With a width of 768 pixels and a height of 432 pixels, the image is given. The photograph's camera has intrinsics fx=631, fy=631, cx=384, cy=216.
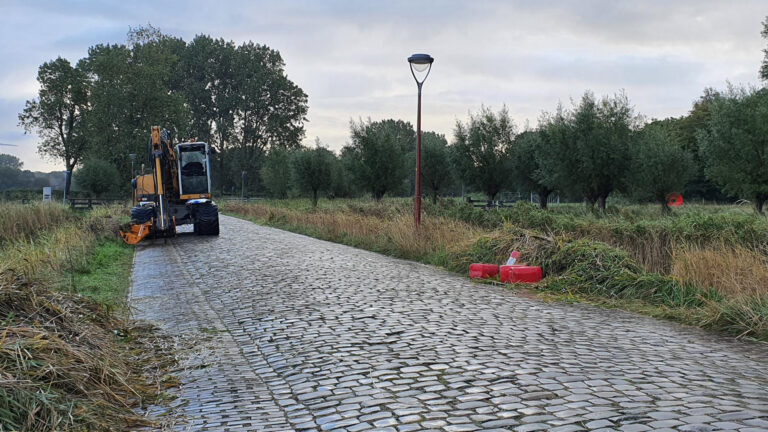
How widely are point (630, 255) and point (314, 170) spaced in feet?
128

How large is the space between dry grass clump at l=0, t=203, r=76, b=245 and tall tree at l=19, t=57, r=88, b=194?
49570mm

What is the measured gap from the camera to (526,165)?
43.4m

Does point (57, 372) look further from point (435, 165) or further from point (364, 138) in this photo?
point (435, 165)

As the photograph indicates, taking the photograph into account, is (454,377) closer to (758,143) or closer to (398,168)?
(758,143)

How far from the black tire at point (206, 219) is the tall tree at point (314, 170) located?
26.8m

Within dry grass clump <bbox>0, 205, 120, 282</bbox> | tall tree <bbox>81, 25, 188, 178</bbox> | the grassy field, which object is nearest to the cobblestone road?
the grassy field

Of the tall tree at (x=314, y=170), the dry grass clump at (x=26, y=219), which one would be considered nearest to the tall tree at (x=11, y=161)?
the tall tree at (x=314, y=170)

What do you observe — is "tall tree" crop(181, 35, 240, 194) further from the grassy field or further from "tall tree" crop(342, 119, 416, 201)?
the grassy field

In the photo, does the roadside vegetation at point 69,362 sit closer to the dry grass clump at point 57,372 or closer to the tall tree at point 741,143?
the dry grass clump at point 57,372

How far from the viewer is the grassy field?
820cm

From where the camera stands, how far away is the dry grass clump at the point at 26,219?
1855 cm

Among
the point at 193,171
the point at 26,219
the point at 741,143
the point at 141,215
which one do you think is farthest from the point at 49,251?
the point at 741,143

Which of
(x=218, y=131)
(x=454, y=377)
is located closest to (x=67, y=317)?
(x=454, y=377)

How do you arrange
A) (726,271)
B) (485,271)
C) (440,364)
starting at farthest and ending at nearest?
(485,271) → (726,271) → (440,364)
